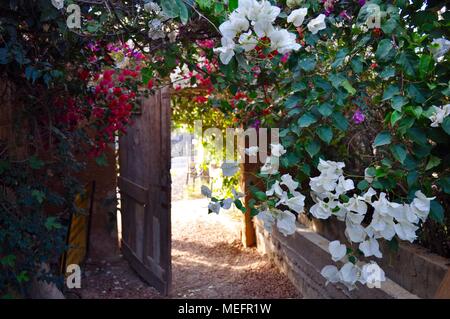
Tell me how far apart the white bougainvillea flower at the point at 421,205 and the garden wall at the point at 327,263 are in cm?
74

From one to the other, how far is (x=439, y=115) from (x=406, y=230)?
0.25 meters

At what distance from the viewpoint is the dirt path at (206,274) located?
12.5 feet

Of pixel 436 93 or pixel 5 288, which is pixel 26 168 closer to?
pixel 5 288

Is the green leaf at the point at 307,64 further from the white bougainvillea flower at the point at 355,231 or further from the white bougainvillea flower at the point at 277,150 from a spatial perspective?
the white bougainvillea flower at the point at 355,231

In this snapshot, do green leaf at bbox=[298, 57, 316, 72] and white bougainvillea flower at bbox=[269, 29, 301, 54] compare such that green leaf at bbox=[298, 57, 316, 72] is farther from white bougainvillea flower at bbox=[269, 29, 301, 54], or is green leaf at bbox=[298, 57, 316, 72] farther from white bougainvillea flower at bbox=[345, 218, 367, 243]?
white bougainvillea flower at bbox=[345, 218, 367, 243]

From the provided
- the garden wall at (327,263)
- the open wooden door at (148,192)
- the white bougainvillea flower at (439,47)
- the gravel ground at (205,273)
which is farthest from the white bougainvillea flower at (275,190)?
the gravel ground at (205,273)

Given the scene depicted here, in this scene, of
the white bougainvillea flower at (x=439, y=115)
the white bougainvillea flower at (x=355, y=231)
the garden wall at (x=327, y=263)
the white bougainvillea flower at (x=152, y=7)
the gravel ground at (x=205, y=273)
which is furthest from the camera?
the gravel ground at (x=205, y=273)

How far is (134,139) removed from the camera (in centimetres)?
424

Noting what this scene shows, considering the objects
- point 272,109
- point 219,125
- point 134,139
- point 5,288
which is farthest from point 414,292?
point 219,125

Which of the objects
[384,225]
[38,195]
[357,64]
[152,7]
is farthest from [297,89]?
[38,195]

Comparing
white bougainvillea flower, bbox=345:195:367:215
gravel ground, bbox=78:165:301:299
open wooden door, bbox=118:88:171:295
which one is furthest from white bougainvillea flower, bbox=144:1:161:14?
Result: gravel ground, bbox=78:165:301:299

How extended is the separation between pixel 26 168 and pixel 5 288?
0.54m

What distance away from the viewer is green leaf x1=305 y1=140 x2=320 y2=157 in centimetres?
111
